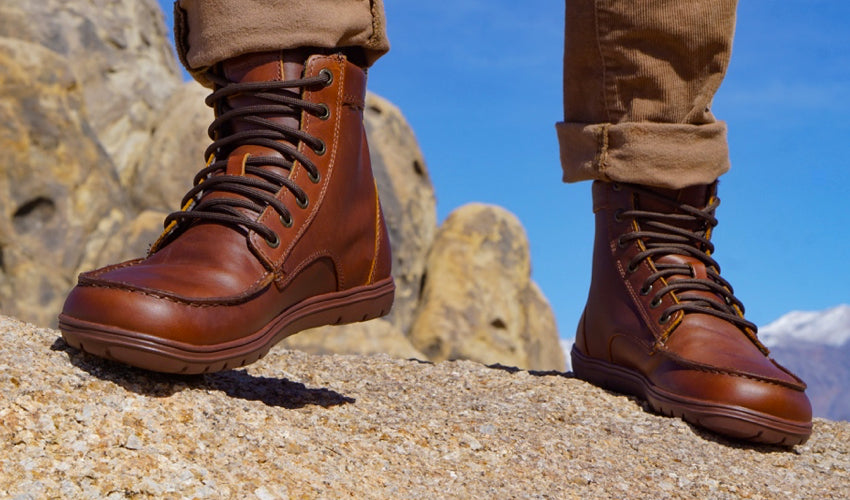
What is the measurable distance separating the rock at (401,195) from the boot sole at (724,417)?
672cm

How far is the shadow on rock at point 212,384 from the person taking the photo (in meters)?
1.56

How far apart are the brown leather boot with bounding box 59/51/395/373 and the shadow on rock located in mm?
59

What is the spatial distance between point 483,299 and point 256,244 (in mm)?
7727

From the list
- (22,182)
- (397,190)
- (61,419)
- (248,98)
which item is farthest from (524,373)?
(397,190)

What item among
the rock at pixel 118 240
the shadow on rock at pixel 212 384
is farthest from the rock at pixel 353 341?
the shadow on rock at pixel 212 384

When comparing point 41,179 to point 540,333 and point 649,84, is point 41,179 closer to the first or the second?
point 540,333

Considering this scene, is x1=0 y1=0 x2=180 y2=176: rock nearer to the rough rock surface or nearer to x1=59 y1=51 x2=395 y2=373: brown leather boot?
the rough rock surface

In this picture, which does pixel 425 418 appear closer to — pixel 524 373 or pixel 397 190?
pixel 524 373

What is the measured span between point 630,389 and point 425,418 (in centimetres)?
74

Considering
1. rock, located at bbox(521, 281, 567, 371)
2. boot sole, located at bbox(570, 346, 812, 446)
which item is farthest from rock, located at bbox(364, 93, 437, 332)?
boot sole, located at bbox(570, 346, 812, 446)

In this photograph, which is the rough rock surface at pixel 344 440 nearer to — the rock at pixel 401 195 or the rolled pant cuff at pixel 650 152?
the rolled pant cuff at pixel 650 152

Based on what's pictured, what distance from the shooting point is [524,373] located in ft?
8.21

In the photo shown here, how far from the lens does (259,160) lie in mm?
1739

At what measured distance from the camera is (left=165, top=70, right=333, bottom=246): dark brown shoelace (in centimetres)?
170
